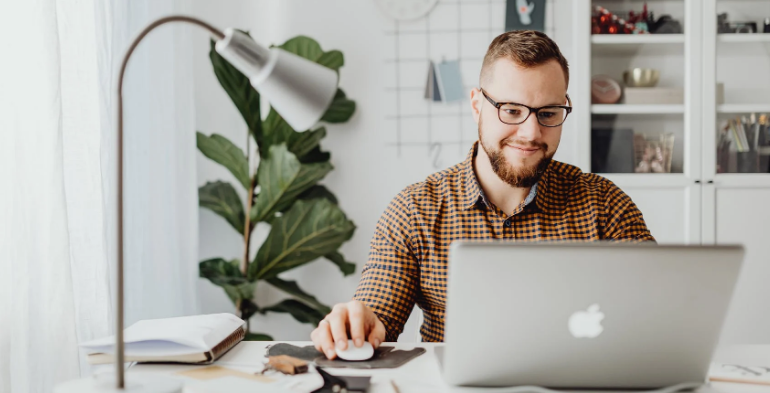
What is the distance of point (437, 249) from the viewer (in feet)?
4.97

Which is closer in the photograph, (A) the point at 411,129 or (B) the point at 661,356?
(B) the point at 661,356

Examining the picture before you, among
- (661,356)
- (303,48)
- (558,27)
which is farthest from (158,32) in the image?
(661,356)

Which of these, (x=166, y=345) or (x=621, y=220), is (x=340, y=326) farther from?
(x=621, y=220)

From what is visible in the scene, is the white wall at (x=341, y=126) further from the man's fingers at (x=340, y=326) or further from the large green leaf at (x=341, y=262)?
the man's fingers at (x=340, y=326)

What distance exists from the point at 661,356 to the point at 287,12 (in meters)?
2.32

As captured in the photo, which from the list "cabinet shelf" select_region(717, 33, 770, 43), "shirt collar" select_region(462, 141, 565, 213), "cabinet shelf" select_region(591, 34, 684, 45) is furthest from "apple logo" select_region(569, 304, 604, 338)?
"cabinet shelf" select_region(717, 33, 770, 43)

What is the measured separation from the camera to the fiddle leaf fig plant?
8.05 feet

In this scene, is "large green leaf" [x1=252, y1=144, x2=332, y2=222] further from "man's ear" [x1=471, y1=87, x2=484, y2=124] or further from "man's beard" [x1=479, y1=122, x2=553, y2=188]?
"man's beard" [x1=479, y1=122, x2=553, y2=188]

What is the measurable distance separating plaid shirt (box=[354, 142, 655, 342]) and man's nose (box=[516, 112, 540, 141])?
12 centimetres

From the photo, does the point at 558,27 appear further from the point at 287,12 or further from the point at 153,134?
the point at 153,134

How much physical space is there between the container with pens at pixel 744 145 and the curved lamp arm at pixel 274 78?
2331 millimetres

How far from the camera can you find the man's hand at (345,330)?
1.12 metres

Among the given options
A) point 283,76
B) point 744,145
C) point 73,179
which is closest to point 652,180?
point 744,145

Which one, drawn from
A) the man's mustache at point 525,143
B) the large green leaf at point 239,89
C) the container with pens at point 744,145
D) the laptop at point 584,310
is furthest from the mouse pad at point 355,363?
the container with pens at point 744,145
